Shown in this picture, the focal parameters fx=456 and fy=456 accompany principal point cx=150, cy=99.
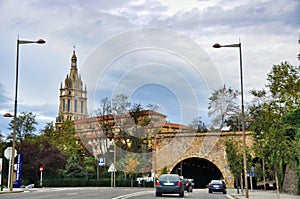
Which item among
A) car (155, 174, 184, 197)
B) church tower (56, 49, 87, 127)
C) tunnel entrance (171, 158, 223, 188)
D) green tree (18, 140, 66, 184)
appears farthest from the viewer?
church tower (56, 49, 87, 127)

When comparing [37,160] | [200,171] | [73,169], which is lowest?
[200,171]

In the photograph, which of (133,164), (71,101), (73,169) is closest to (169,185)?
(133,164)

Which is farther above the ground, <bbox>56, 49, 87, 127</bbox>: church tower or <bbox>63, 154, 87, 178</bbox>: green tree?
<bbox>56, 49, 87, 127</bbox>: church tower

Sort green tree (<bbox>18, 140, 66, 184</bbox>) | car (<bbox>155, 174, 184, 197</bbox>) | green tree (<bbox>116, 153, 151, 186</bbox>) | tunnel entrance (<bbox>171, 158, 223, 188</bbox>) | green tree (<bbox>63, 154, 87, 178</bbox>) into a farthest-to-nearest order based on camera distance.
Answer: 1. tunnel entrance (<bbox>171, 158, 223, 188</bbox>)
2. green tree (<bbox>63, 154, 87, 178</bbox>)
3. green tree (<bbox>116, 153, 151, 186</bbox>)
4. green tree (<bbox>18, 140, 66, 184</bbox>)
5. car (<bbox>155, 174, 184, 197</bbox>)

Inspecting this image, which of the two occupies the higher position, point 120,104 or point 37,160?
point 120,104

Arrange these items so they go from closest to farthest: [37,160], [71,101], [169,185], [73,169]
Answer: [169,185], [37,160], [73,169], [71,101]

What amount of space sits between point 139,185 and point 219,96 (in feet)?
65.6

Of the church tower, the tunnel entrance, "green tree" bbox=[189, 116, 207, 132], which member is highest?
the church tower

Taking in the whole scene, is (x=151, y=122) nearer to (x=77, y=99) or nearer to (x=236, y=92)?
(x=236, y=92)

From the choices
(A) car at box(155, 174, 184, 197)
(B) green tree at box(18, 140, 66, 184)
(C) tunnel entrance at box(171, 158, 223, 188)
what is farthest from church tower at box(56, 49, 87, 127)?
(A) car at box(155, 174, 184, 197)

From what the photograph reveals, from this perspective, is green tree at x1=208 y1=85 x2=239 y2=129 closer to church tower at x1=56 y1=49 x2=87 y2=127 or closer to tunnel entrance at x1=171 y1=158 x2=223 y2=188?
tunnel entrance at x1=171 y1=158 x2=223 y2=188

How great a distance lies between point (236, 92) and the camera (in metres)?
71.8

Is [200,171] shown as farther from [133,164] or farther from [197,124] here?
[133,164]

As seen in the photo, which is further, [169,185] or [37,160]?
[37,160]
